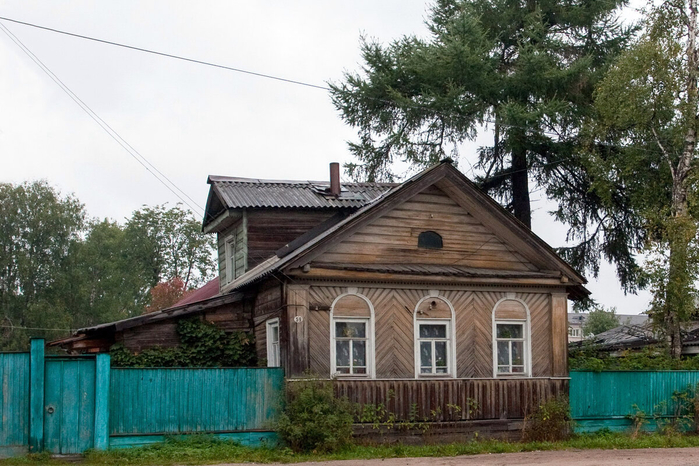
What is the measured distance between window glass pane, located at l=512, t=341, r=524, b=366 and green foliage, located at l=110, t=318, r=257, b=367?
6.37 metres

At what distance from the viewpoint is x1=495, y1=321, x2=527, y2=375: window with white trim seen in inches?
830

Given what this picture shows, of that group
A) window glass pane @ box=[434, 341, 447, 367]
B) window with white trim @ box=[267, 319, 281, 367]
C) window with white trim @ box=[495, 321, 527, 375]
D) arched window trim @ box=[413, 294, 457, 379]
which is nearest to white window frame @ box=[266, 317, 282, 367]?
window with white trim @ box=[267, 319, 281, 367]

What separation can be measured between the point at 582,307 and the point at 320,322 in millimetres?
17490

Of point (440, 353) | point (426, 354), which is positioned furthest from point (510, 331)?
point (426, 354)

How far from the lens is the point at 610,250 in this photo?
3428 centimetres

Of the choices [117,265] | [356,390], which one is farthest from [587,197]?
[117,265]

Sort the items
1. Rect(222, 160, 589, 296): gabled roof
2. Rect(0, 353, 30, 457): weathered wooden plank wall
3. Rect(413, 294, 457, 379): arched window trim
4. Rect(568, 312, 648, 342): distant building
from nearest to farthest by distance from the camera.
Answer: Rect(0, 353, 30, 457): weathered wooden plank wall → Rect(222, 160, 589, 296): gabled roof → Rect(413, 294, 457, 379): arched window trim → Rect(568, 312, 648, 342): distant building

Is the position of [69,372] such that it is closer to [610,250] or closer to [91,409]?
[91,409]

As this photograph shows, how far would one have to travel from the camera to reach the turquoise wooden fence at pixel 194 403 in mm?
17172

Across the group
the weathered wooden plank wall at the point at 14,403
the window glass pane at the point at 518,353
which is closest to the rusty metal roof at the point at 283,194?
the window glass pane at the point at 518,353

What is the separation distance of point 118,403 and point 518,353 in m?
9.55

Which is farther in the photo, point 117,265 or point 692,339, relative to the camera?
point 117,265

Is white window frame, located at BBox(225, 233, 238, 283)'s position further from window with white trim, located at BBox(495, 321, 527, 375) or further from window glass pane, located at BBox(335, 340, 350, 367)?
window with white trim, located at BBox(495, 321, 527, 375)

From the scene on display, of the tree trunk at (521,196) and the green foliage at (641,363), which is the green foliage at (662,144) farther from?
the tree trunk at (521,196)
